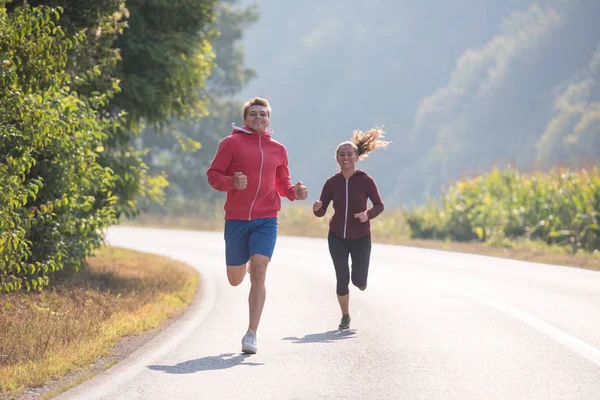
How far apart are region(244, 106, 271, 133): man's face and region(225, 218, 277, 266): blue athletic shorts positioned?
2.62 feet

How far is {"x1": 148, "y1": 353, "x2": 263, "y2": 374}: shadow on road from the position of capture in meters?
7.52

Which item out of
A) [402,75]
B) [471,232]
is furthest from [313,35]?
[471,232]

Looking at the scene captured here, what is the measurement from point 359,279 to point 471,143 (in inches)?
3908

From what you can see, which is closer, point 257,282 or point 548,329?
point 257,282

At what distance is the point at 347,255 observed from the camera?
9.83 m

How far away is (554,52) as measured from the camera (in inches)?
4208

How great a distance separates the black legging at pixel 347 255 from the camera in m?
9.83

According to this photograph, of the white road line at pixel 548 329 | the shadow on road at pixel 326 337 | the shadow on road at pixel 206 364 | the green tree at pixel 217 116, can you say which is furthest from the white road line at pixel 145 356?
the green tree at pixel 217 116

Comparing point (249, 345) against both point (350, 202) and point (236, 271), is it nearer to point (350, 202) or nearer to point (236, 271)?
point (236, 271)

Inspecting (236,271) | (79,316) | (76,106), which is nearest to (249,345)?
(236,271)

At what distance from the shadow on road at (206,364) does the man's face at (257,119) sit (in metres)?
1.95

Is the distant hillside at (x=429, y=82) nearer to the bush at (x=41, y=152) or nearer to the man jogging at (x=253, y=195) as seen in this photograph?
the bush at (x=41, y=152)

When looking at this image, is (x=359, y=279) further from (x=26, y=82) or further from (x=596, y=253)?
(x=596, y=253)

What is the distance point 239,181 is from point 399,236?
68.9 feet
